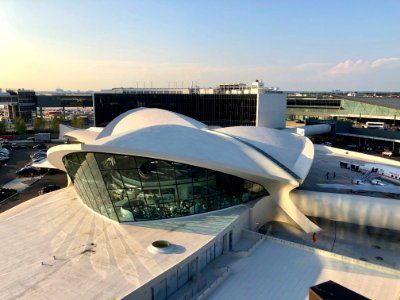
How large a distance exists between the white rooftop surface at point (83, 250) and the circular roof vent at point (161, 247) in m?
0.30

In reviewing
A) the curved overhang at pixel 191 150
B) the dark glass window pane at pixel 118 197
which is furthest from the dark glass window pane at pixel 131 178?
the curved overhang at pixel 191 150

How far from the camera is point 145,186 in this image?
20.8 meters

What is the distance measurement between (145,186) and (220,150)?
6.00 meters

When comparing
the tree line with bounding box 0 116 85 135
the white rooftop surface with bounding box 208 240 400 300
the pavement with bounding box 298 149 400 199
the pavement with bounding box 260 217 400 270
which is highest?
the pavement with bounding box 298 149 400 199

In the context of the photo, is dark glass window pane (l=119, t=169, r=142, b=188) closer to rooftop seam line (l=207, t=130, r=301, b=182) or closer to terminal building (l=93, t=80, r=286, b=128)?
rooftop seam line (l=207, t=130, r=301, b=182)

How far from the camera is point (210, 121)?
72.2m

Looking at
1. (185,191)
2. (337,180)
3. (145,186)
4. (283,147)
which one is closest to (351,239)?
(337,180)

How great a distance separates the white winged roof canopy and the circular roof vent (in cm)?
493

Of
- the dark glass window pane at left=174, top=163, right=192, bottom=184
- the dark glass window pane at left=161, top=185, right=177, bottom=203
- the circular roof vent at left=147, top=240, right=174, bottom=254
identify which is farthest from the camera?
the dark glass window pane at left=161, top=185, right=177, bottom=203

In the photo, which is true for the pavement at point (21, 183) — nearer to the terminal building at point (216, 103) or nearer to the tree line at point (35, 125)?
the terminal building at point (216, 103)

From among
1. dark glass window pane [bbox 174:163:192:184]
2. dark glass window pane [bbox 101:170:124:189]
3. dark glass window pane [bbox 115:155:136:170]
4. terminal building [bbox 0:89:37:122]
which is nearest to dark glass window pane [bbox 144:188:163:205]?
dark glass window pane [bbox 174:163:192:184]

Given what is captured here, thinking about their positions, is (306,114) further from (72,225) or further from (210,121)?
(72,225)

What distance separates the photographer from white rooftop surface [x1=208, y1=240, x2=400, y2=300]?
16562 millimetres

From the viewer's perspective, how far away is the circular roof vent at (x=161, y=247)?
56.5 ft
